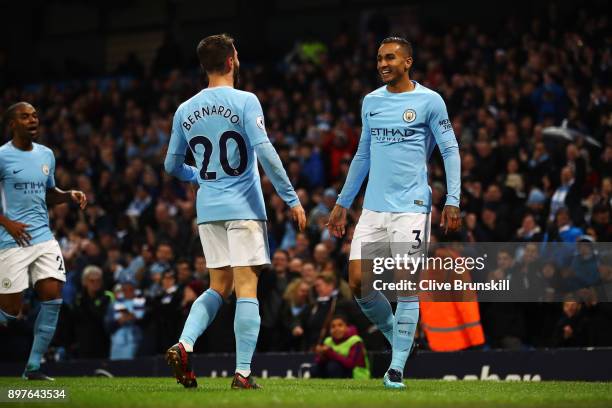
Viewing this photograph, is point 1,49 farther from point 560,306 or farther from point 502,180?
point 560,306

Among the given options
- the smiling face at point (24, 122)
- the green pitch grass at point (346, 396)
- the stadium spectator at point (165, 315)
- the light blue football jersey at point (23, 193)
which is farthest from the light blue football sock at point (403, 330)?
the stadium spectator at point (165, 315)

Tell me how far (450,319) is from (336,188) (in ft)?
19.4

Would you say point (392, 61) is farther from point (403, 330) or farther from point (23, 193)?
point (23, 193)

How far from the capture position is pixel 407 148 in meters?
9.01

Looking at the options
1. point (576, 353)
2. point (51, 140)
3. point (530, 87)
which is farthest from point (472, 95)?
point (51, 140)

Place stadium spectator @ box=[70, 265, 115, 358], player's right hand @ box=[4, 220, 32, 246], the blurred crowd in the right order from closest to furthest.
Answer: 1. player's right hand @ box=[4, 220, 32, 246]
2. the blurred crowd
3. stadium spectator @ box=[70, 265, 115, 358]

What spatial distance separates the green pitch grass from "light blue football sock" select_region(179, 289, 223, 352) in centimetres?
42

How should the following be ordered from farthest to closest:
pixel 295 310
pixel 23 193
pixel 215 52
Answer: pixel 295 310
pixel 23 193
pixel 215 52

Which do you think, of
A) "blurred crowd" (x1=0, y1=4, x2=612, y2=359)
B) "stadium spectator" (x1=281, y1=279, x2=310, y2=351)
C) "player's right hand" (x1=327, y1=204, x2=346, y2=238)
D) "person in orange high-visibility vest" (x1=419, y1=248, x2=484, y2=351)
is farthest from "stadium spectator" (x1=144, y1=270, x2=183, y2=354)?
"player's right hand" (x1=327, y1=204, x2=346, y2=238)

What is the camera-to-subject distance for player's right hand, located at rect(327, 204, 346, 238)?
926 cm

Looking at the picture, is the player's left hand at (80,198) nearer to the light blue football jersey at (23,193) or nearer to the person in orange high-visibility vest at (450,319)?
the light blue football jersey at (23,193)

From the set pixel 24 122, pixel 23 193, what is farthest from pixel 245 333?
pixel 24 122

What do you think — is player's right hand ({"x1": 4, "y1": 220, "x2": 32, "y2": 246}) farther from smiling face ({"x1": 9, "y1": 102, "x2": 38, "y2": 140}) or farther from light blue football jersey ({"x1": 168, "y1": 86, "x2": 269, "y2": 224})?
light blue football jersey ({"x1": 168, "y1": 86, "x2": 269, "y2": 224})

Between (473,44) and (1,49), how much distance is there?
1891 cm
